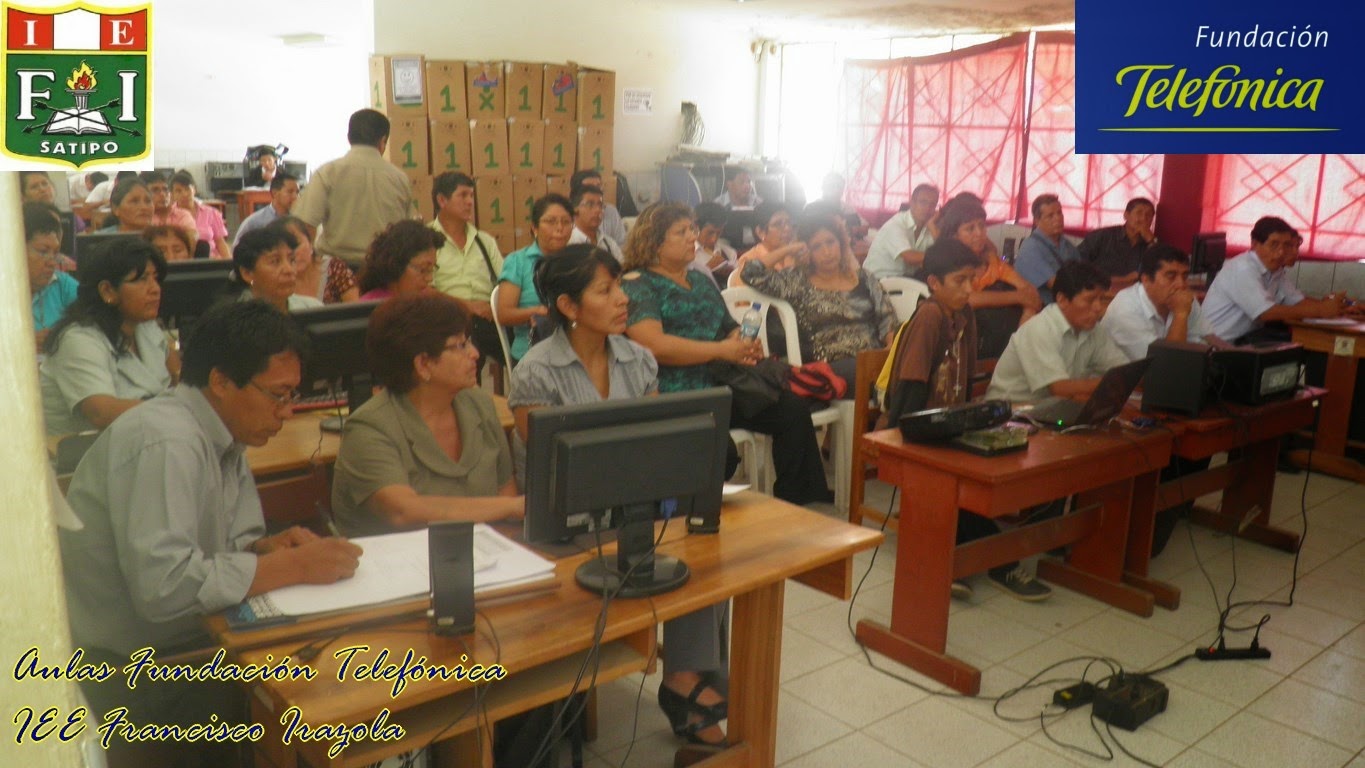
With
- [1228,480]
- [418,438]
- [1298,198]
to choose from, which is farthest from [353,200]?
[1298,198]

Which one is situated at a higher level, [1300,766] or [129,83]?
[129,83]

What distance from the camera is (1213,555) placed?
4289mm

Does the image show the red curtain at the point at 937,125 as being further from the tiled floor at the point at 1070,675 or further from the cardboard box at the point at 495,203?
the tiled floor at the point at 1070,675

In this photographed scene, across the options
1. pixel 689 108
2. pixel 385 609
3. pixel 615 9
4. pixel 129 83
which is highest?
pixel 615 9

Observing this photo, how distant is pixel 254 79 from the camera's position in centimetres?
1009

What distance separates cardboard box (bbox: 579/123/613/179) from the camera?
810 centimetres

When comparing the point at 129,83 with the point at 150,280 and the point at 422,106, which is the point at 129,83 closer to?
the point at 150,280

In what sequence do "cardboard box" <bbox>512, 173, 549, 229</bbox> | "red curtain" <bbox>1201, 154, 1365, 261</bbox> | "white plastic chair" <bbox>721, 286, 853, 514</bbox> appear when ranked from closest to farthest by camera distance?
"white plastic chair" <bbox>721, 286, 853, 514</bbox> < "red curtain" <bbox>1201, 154, 1365, 261</bbox> < "cardboard box" <bbox>512, 173, 549, 229</bbox>

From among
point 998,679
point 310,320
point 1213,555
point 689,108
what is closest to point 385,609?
point 310,320

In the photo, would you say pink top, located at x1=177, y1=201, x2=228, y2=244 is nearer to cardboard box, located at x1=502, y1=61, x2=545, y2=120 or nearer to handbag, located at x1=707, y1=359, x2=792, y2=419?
cardboard box, located at x1=502, y1=61, x2=545, y2=120

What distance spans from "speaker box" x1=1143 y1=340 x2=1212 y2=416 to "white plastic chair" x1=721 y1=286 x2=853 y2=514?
1148 mm

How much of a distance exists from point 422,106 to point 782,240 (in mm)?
2858

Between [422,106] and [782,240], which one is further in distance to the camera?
[422,106]

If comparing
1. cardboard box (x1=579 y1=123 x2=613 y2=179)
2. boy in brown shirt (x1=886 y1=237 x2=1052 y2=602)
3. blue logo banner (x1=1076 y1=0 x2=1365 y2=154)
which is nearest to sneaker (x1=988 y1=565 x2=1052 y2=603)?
boy in brown shirt (x1=886 y1=237 x2=1052 y2=602)
